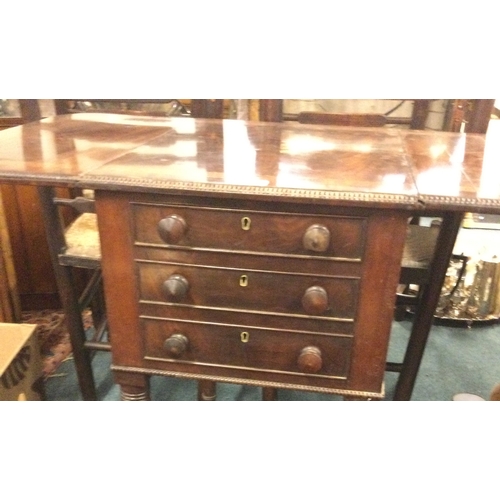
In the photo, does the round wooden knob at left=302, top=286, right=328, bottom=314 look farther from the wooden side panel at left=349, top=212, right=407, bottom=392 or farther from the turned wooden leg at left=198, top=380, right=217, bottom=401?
the turned wooden leg at left=198, top=380, right=217, bottom=401

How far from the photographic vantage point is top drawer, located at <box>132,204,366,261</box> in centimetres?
89

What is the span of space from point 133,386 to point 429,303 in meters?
0.75

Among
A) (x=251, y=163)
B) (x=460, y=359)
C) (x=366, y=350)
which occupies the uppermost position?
(x=251, y=163)

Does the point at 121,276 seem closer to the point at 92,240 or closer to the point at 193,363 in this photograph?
the point at 193,363

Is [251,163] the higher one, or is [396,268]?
[251,163]

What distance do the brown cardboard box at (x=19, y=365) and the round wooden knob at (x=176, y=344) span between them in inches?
23.6

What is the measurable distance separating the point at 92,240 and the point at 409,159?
868mm

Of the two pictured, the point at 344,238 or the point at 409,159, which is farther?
the point at 409,159

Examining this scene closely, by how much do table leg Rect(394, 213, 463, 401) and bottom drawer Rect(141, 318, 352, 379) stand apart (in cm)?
33

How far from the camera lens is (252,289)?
0.98 metres

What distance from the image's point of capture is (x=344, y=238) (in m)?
0.90

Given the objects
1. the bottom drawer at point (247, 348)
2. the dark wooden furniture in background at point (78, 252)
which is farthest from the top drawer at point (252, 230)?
the dark wooden furniture in background at point (78, 252)

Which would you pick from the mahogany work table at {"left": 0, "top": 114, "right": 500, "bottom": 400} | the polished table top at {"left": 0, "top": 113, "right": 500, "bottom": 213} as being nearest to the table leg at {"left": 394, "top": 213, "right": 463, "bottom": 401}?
the mahogany work table at {"left": 0, "top": 114, "right": 500, "bottom": 400}
